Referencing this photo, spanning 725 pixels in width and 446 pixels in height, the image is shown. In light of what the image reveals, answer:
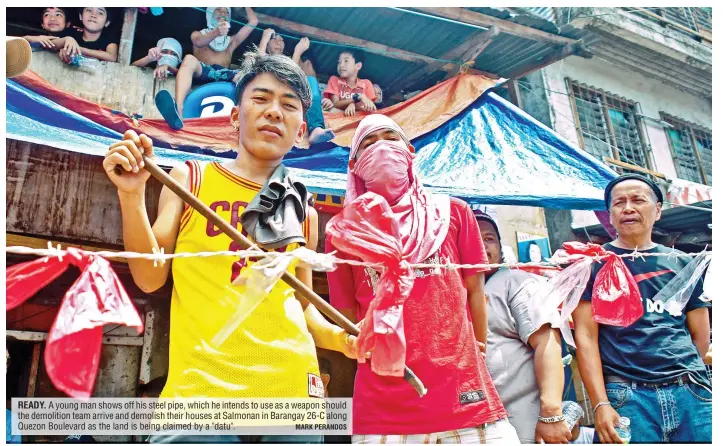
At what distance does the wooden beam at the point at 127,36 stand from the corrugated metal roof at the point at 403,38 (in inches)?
33.5

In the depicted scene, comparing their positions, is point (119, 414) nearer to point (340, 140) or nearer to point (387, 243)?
point (387, 243)

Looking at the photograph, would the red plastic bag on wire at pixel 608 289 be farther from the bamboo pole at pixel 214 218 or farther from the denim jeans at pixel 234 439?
the denim jeans at pixel 234 439

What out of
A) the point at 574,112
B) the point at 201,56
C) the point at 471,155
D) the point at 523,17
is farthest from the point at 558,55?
the point at 201,56

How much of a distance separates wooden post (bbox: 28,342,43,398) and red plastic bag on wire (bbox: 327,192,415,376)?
10.3 feet

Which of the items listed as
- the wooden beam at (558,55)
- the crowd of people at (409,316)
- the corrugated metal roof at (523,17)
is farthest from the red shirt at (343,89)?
the crowd of people at (409,316)

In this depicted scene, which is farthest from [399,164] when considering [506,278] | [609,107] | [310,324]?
[609,107]

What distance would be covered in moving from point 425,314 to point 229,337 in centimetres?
79

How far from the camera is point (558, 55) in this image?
5.58 meters

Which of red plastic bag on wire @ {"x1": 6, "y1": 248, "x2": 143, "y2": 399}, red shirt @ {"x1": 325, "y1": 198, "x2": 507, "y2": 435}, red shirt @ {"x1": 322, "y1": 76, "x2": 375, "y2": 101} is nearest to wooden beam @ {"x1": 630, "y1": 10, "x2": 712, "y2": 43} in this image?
red shirt @ {"x1": 322, "y1": 76, "x2": 375, "y2": 101}

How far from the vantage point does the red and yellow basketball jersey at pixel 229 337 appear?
172cm

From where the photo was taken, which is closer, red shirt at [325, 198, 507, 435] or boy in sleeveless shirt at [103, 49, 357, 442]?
boy in sleeveless shirt at [103, 49, 357, 442]

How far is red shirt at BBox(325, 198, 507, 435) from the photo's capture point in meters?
2.04

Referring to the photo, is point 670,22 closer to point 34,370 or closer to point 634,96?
point 634,96

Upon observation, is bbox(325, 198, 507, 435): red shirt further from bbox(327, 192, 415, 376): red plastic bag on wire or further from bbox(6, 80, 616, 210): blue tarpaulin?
bbox(6, 80, 616, 210): blue tarpaulin
